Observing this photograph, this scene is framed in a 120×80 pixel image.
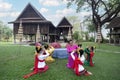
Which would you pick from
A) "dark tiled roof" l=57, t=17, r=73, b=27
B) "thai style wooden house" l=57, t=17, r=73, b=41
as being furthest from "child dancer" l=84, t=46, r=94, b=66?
"dark tiled roof" l=57, t=17, r=73, b=27

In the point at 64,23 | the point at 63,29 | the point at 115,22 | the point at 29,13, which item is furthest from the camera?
the point at 63,29

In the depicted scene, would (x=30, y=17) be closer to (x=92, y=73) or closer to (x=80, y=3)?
(x=80, y=3)

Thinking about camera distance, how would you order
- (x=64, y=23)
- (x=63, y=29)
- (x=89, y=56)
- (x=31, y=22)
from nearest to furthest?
1. (x=89, y=56)
2. (x=31, y=22)
3. (x=64, y=23)
4. (x=63, y=29)

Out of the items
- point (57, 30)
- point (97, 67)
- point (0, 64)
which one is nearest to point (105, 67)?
point (97, 67)

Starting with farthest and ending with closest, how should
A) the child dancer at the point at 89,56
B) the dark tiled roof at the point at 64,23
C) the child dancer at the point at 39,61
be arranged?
1. the dark tiled roof at the point at 64,23
2. the child dancer at the point at 89,56
3. the child dancer at the point at 39,61

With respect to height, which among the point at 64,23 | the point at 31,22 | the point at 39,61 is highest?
the point at 64,23

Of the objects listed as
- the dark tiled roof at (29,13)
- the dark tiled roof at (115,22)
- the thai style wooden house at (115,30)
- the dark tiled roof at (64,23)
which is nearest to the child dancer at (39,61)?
the dark tiled roof at (29,13)

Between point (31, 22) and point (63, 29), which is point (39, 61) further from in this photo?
point (63, 29)

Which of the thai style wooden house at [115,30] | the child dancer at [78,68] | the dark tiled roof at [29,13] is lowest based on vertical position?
the child dancer at [78,68]

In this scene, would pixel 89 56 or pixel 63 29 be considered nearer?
pixel 89 56

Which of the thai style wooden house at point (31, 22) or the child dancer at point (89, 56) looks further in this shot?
the thai style wooden house at point (31, 22)

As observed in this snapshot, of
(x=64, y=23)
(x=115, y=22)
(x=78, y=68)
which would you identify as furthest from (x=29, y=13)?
(x=78, y=68)

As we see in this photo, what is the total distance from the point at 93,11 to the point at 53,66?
88.9 feet

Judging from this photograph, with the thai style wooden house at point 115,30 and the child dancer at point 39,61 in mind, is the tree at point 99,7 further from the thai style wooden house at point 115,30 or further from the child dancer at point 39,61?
the child dancer at point 39,61
